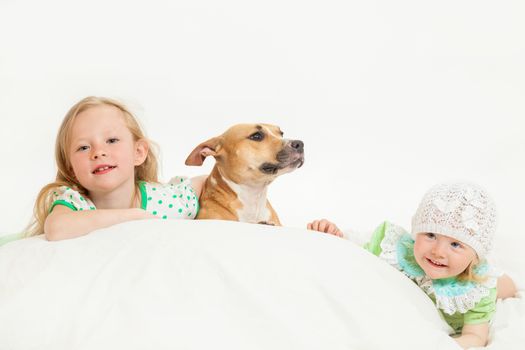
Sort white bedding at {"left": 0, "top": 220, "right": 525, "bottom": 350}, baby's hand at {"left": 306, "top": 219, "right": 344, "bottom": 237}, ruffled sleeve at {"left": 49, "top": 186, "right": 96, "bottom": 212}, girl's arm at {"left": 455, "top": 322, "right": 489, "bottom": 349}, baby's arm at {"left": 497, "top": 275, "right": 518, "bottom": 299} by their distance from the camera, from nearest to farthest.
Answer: white bedding at {"left": 0, "top": 220, "right": 525, "bottom": 350} < girl's arm at {"left": 455, "top": 322, "right": 489, "bottom": 349} < ruffled sleeve at {"left": 49, "top": 186, "right": 96, "bottom": 212} < baby's arm at {"left": 497, "top": 275, "right": 518, "bottom": 299} < baby's hand at {"left": 306, "top": 219, "right": 344, "bottom": 237}

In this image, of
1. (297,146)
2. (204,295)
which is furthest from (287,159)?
(204,295)

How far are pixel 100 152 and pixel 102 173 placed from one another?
8cm

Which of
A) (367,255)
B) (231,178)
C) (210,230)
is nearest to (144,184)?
(231,178)

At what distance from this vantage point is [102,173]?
Result: 277 centimetres

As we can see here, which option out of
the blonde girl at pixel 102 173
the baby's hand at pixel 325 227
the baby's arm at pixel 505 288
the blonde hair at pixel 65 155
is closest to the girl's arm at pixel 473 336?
the baby's arm at pixel 505 288

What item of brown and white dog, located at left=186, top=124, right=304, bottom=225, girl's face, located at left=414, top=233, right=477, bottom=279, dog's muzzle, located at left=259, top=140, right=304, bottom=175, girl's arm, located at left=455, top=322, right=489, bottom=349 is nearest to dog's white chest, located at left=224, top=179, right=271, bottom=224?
brown and white dog, located at left=186, top=124, right=304, bottom=225

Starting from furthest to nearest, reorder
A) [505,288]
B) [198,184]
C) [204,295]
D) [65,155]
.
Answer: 1. [198,184]
2. [65,155]
3. [505,288]
4. [204,295]

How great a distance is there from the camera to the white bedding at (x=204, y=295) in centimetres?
194

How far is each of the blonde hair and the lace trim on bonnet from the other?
1.17 meters

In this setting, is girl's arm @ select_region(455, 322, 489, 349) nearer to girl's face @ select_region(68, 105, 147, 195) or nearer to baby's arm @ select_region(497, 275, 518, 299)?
baby's arm @ select_region(497, 275, 518, 299)

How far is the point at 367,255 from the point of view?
2.38 m

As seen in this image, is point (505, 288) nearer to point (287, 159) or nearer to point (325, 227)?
point (325, 227)

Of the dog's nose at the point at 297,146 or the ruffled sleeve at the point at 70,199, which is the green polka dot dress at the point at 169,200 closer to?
the ruffled sleeve at the point at 70,199

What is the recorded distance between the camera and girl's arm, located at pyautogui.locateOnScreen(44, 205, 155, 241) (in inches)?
96.0
